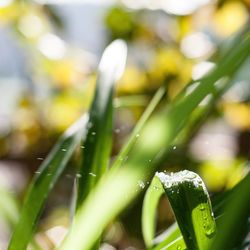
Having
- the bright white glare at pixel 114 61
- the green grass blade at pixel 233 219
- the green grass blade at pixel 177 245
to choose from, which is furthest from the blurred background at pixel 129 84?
the green grass blade at pixel 233 219

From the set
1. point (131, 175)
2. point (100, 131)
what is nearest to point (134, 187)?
point (131, 175)

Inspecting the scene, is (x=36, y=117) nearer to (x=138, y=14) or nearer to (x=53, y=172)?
(x=138, y=14)

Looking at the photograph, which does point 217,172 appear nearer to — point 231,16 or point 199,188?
point 231,16

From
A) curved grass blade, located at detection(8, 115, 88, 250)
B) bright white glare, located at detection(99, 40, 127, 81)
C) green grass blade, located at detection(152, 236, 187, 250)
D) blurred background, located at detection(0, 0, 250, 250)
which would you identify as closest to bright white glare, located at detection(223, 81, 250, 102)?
blurred background, located at detection(0, 0, 250, 250)

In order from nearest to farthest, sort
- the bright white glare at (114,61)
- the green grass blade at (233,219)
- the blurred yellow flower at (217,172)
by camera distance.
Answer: the green grass blade at (233,219) < the bright white glare at (114,61) < the blurred yellow flower at (217,172)

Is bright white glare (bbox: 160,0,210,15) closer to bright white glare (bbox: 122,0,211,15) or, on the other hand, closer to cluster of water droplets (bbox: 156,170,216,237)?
bright white glare (bbox: 122,0,211,15)

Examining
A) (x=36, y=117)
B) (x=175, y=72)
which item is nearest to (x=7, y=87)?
(x=36, y=117)

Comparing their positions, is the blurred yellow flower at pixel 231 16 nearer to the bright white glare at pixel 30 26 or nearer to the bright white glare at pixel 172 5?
the bright white glare at pixel 172 5
